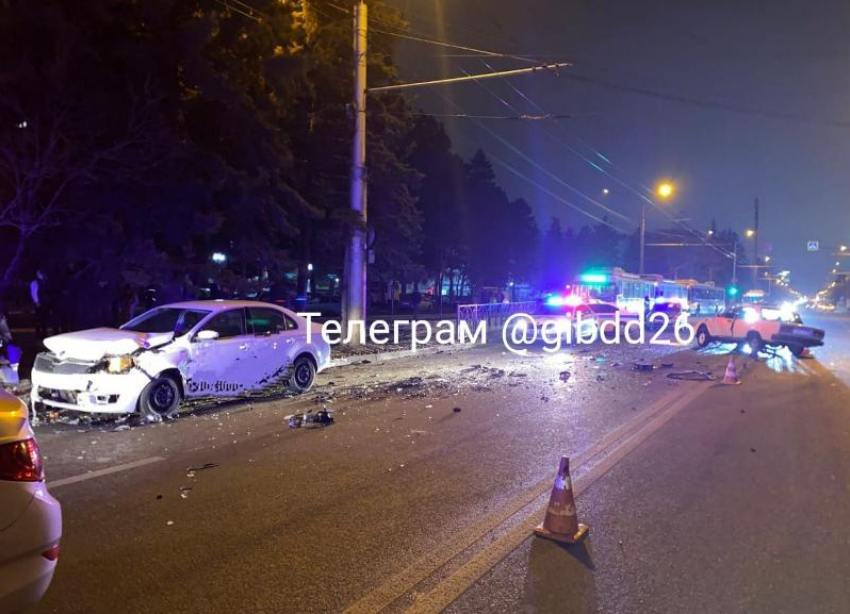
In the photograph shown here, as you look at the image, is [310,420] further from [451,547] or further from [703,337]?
[703,337]

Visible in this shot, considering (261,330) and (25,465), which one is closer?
(25,465)

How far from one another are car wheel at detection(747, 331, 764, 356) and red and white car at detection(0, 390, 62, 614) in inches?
852

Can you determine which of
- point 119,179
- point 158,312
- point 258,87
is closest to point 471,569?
point 158,312

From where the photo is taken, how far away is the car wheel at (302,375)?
37.0 ft

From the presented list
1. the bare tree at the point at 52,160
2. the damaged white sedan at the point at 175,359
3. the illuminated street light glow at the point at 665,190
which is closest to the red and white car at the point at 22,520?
the damaged white sedan at the point at 175,359

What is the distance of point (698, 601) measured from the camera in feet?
12.8

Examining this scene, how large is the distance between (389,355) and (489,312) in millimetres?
11594

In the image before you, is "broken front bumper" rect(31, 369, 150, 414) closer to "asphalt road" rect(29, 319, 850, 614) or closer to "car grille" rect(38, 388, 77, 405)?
"car grille" rect(38, 388, 77, 405)

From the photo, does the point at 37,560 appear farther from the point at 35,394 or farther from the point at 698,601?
the point at 35,394

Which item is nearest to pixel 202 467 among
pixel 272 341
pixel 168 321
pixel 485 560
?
pixel 485 560

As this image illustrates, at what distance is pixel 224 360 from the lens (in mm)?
9789

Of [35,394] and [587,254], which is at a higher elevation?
[587,254]

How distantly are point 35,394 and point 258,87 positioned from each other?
434 inches

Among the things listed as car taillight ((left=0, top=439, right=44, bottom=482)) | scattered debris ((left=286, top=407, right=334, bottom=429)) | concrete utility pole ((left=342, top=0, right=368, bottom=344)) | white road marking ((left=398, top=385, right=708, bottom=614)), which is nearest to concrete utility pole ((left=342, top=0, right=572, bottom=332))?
concrete utility pole ((left=342, top=0, right=368, bottom=344))
